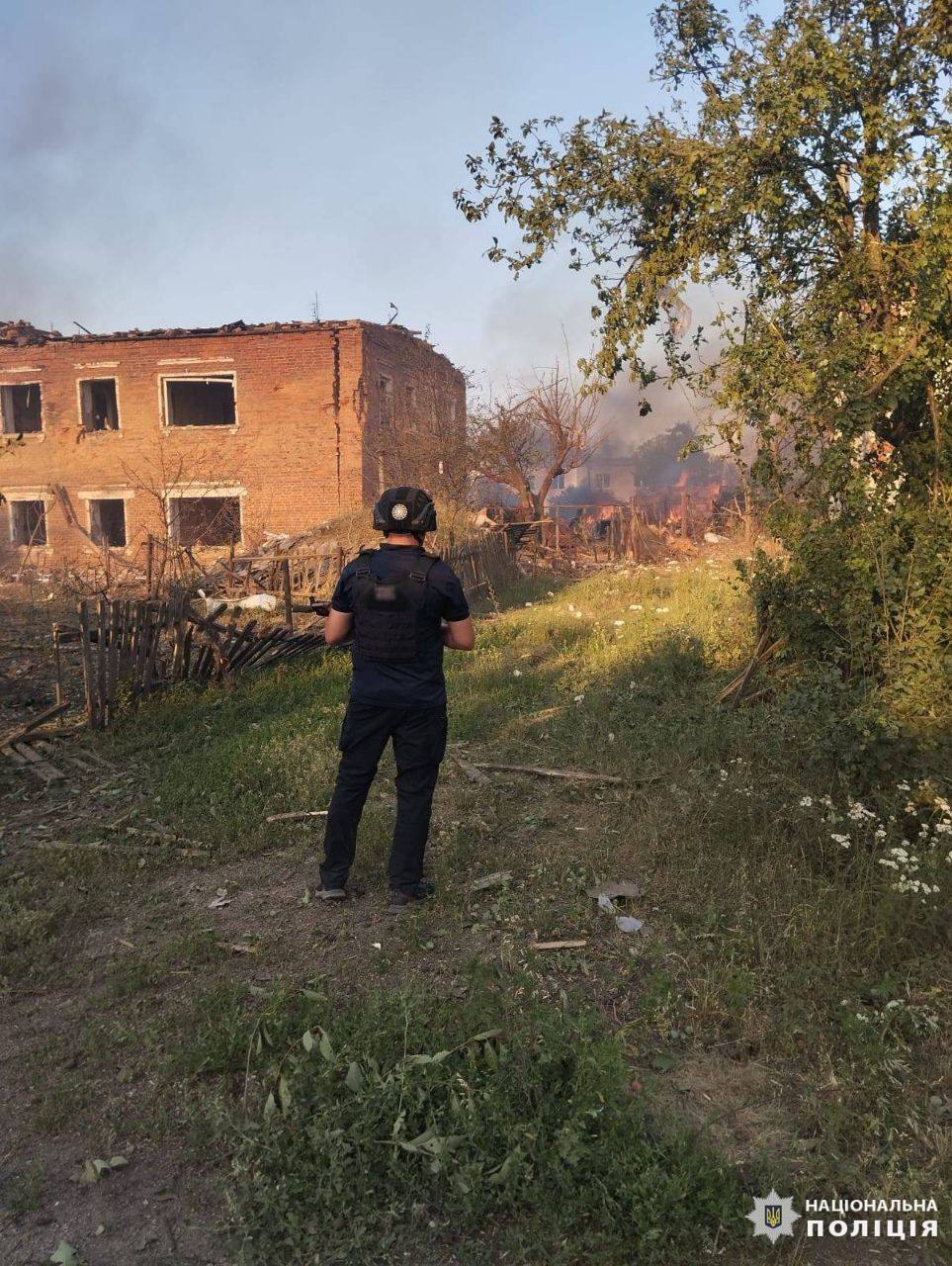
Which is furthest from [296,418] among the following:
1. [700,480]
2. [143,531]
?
[700,480]

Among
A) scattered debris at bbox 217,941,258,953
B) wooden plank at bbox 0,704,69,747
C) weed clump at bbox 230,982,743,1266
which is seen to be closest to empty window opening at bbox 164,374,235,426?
wooden plank at bbox 0,704,69,747

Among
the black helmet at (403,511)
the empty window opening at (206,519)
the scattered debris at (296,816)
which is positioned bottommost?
the scattered debris at (296,816)

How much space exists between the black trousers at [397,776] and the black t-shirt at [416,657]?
58 mm

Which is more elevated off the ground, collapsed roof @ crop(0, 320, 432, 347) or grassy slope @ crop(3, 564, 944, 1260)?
collapsed roof @ crop(0, 320, 432, 347)

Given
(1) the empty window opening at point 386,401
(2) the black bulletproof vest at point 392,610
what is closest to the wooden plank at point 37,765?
(2) the black bulletproof vest at point 392,610

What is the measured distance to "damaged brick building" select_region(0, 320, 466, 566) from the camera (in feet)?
65.4

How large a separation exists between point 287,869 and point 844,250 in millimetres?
5553

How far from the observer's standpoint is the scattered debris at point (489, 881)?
386cm

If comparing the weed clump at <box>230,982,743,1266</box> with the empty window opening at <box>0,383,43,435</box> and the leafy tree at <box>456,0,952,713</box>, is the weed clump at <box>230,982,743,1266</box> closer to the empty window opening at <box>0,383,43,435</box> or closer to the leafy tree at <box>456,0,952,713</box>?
the leafy tree at <box>456,0,952,713</box>

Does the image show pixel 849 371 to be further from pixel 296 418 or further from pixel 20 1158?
pixel 296 418

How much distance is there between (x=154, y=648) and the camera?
22.9ft

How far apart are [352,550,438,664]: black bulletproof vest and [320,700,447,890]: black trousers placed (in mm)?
263

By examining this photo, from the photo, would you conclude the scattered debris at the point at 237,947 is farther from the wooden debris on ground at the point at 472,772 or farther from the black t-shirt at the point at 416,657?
the wooden debris on ground at the point at 472,772

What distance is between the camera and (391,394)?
21.4m
